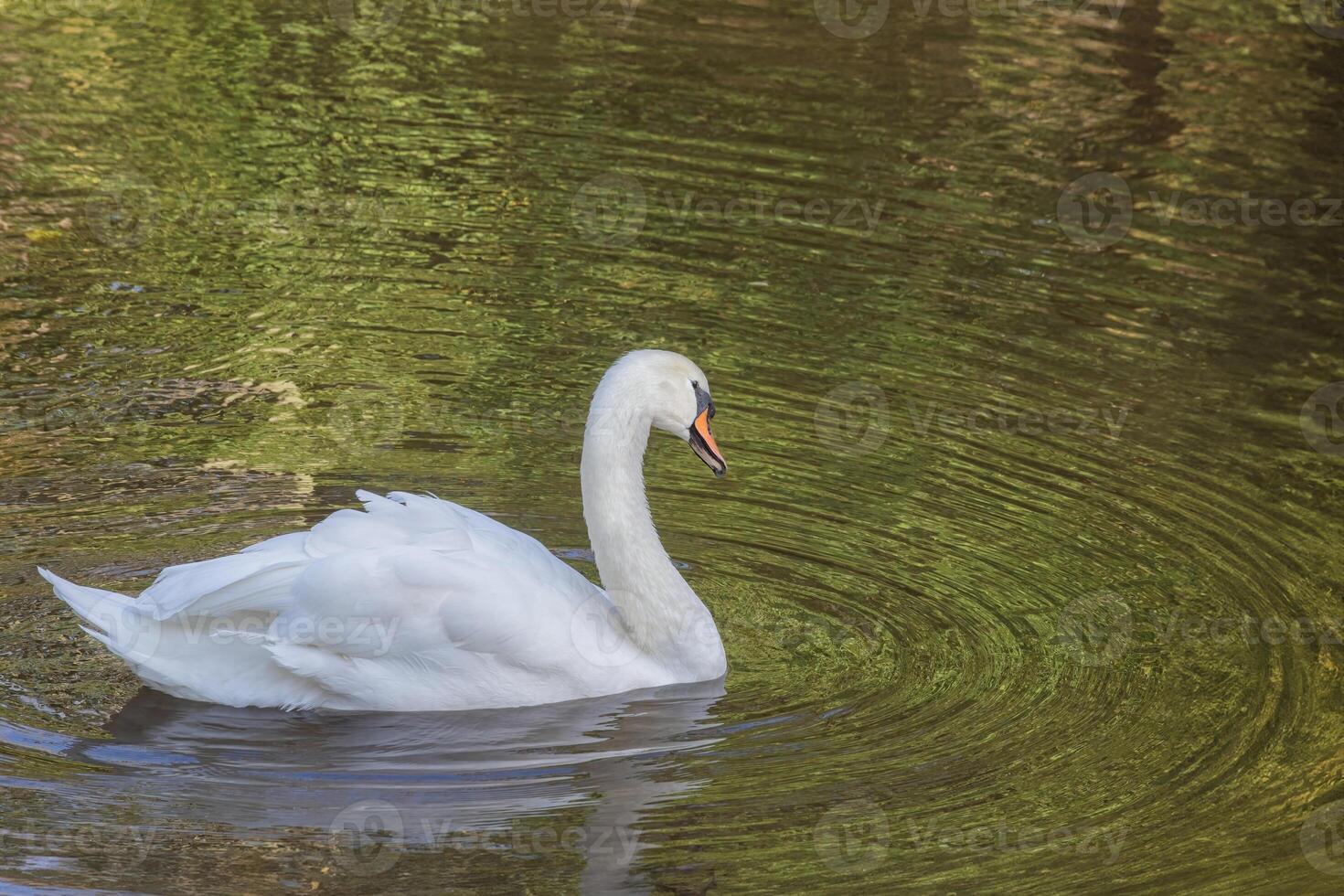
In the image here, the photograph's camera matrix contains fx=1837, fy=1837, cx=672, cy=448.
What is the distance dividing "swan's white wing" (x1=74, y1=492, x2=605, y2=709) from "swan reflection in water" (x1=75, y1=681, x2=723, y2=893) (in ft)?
0.34

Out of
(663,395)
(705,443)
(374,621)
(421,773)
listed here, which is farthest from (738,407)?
(421,773)

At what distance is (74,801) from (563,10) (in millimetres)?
13050

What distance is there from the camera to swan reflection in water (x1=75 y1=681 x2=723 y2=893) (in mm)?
6023

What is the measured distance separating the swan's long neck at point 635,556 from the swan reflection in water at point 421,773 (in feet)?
0.57

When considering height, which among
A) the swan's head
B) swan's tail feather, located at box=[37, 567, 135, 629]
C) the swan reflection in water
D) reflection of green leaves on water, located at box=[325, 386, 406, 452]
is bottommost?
the swan reflection in water

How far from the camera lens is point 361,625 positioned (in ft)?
22.8

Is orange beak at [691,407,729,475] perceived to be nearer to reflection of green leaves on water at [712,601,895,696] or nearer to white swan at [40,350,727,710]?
white swan at [40,350,727,710]

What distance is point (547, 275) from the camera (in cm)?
1160

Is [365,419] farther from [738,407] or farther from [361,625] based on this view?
[361,625]

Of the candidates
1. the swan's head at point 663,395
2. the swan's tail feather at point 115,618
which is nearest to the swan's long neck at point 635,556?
the swan's head at point 663,395

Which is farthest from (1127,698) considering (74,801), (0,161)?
(0,161)

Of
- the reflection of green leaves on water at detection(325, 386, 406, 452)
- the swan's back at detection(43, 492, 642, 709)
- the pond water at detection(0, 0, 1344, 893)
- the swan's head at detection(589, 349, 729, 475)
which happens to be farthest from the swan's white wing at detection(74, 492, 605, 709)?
the reflection of green leaves on water at detection(325, 386, 406, 452)

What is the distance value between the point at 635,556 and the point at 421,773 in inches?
55.2

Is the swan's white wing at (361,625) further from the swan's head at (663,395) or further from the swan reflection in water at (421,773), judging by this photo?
the swan's head at (663,395)
